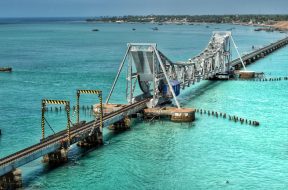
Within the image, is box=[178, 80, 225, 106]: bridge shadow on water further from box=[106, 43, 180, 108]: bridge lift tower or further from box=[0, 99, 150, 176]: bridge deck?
box=[0, 99, 150, 176]: bridge deck

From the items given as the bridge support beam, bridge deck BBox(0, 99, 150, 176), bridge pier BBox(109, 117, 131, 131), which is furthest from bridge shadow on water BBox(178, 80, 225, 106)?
the bridge support beam

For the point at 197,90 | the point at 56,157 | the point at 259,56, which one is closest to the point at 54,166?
the point at 56,157

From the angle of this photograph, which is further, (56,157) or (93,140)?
(93,140)

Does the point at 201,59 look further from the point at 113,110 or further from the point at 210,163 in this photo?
the point at 210,163

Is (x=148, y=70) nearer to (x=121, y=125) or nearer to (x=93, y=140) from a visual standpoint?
(x=121, y=125)

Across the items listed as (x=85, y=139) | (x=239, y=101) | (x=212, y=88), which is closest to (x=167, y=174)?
(x=85, y=139)

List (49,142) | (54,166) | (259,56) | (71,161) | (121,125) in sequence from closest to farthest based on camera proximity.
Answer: (54,166), (49,142), (71,161), (121,125), (259,56)
